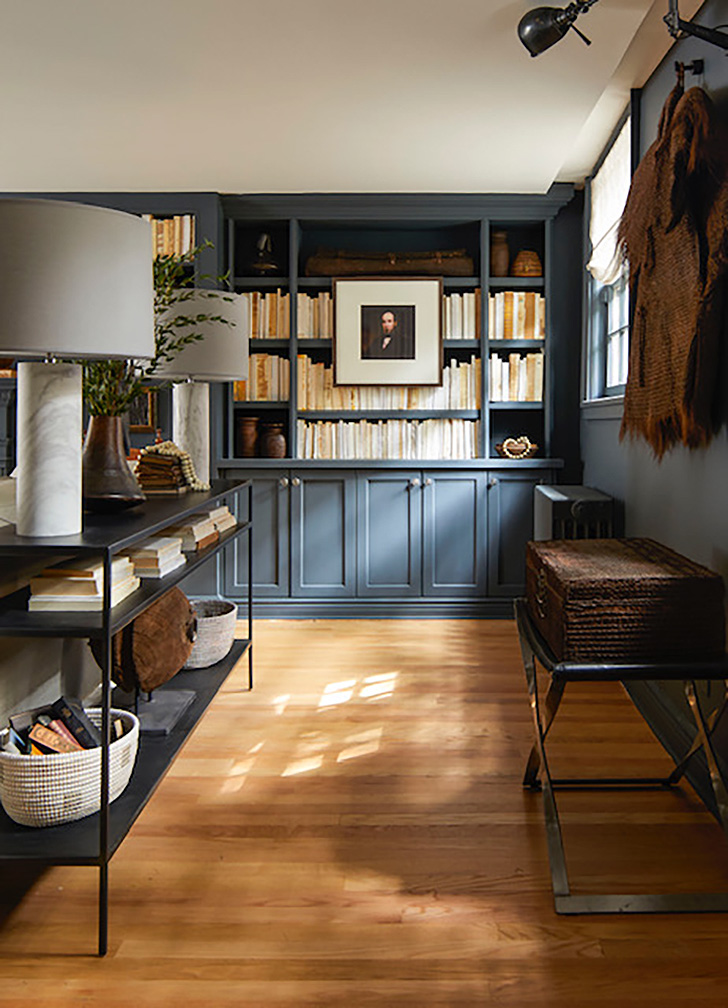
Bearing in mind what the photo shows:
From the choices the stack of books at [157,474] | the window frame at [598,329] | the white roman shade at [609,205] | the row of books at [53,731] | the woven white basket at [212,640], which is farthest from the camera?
the window frame at [598,329]

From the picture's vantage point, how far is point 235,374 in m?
3.21

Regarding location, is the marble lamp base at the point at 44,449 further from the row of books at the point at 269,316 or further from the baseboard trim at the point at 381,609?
the row of books at the point at 269,316

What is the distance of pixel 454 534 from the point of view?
4.96 metres

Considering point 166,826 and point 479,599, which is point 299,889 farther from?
point 479,599

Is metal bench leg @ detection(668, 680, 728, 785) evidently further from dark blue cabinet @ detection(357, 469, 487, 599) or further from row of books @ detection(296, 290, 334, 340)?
row of books @ detection(296, 290, 334, 340)

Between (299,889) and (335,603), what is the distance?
2.97 meters

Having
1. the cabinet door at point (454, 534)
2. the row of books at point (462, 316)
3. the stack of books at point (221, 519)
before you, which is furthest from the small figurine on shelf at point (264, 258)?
the stack of books at point (221, 519)

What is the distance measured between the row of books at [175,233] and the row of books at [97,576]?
8.79 feet

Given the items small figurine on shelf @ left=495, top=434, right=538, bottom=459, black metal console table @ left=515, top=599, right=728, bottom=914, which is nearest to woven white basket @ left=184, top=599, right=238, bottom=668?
black metal console table @ left=515, top=599, right=728, bottom=914

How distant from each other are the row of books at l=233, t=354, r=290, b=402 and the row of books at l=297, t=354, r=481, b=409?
0.31ft

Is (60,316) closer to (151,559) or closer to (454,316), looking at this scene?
(151,559)

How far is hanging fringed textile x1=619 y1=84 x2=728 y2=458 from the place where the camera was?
8.00 feet

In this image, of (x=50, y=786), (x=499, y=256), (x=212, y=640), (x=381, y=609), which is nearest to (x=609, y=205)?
(x=499, y=256)

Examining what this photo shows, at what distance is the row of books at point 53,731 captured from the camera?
1980 mm
